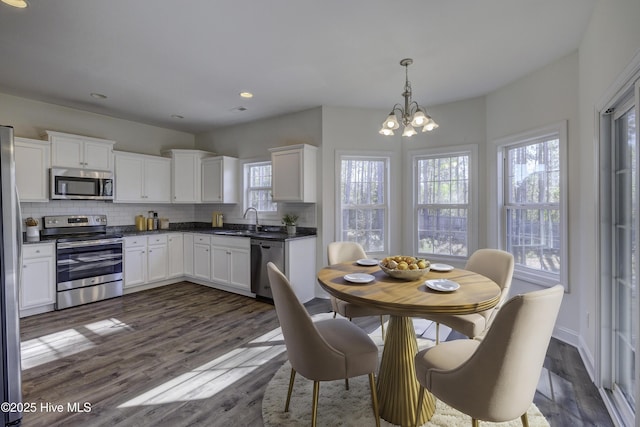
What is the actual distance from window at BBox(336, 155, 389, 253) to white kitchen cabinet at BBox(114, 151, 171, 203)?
310cm

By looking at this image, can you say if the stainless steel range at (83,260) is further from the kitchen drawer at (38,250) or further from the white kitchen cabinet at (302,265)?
the white kitchen cabinet at (302,265)

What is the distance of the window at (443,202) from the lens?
157 inches

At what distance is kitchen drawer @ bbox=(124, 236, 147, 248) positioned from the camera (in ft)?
14.4

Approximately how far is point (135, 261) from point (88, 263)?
1.92 feet

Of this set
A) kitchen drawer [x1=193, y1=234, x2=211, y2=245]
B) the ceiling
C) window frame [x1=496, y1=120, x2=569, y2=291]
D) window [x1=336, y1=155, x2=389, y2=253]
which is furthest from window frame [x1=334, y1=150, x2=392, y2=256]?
kitchen drawer [x1=193, y1=234, x2=211, y2=245]

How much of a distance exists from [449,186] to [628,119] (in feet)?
7.14

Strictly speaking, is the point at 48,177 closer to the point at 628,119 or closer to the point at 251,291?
the point at 251,291

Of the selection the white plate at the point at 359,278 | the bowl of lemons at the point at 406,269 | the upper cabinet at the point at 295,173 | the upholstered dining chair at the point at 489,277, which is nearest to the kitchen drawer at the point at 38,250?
the upper cabinet at the point at 295,173

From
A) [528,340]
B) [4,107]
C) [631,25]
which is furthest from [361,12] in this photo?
[4,107]

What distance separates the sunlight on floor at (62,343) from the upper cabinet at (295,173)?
2458 mm

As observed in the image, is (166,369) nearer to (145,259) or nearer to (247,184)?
(145,259)

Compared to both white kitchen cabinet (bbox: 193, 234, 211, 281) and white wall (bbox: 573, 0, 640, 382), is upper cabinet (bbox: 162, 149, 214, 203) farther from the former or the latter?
white wall (bbox: 573, 0, 640, 382)

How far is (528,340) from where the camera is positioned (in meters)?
1.29

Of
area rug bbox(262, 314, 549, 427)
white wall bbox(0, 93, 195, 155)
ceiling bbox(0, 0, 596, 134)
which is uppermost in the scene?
ceiling bbox(0, 0, 596, 134)
